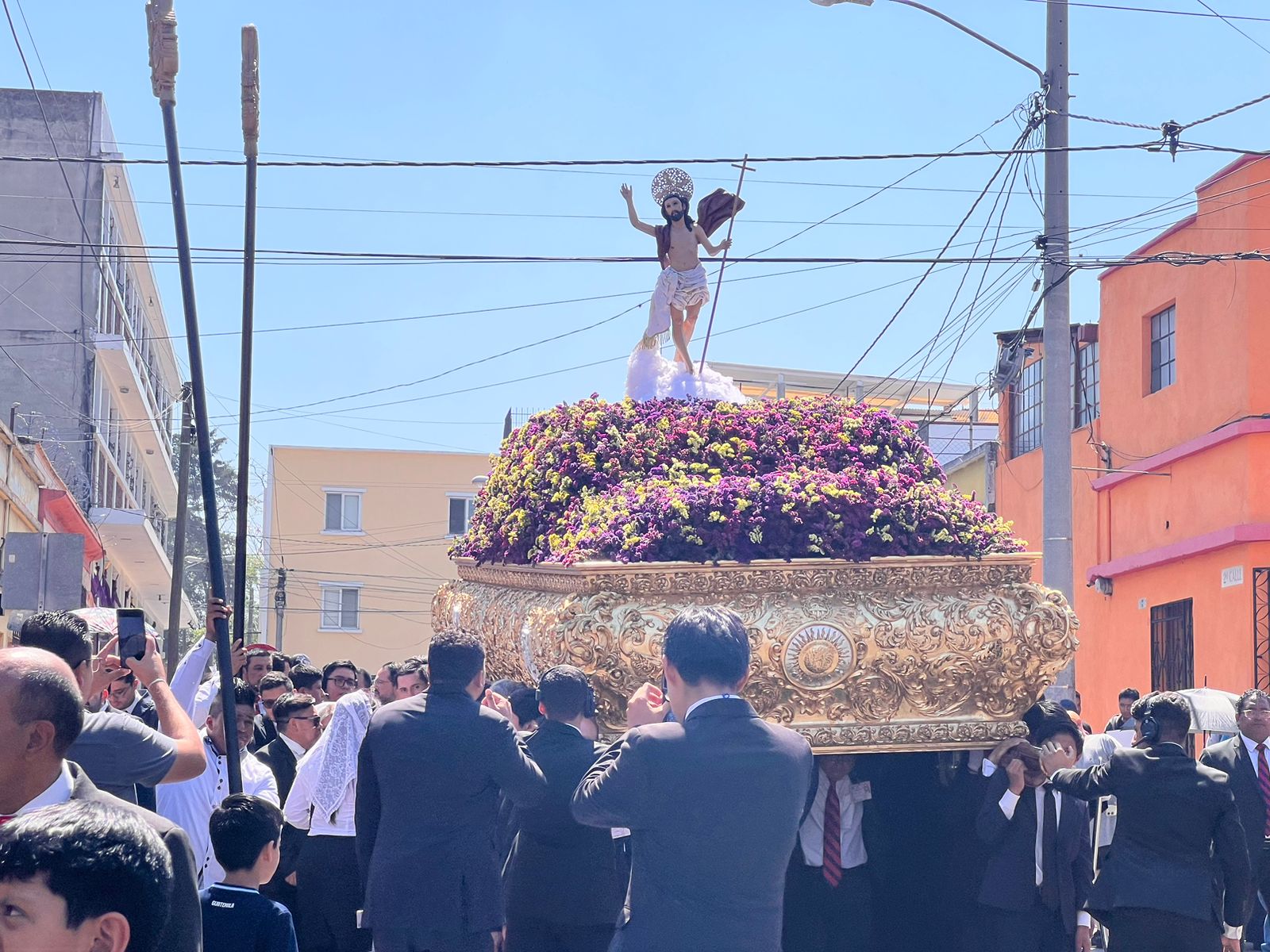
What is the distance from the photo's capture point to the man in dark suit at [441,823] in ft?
16.2

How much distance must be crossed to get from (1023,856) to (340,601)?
33528 millimetres

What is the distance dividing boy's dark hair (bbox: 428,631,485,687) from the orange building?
32.1 feet

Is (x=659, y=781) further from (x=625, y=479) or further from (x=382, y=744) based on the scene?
(x=625, y=479)

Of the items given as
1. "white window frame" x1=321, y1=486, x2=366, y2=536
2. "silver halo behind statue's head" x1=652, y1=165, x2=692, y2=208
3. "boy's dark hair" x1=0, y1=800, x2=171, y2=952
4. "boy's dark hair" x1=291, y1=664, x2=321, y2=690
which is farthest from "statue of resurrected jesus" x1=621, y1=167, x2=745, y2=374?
"white window frame" x1=321, y1=486, x2=366, y2=536

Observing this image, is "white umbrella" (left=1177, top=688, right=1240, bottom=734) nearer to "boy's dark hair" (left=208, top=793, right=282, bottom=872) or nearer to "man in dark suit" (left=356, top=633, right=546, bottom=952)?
"man in dark suit" (left=356, top=633, right=546, bottom=952)

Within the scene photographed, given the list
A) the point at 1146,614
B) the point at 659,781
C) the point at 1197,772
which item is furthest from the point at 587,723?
the point at 1146,614

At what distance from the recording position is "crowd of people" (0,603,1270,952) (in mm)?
2898

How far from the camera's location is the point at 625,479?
24.2 feet

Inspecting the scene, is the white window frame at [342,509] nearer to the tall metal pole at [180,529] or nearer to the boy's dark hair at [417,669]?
the tall metal pole at [180,529]

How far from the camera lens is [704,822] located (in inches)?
153

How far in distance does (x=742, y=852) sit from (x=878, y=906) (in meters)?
3.67

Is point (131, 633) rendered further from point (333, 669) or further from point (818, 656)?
point (333, 669)

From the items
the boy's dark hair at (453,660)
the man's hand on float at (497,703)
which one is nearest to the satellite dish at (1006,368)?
the man's hand on float at (497,703)

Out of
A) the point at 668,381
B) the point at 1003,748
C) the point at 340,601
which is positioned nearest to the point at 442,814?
the point at 1003,748
